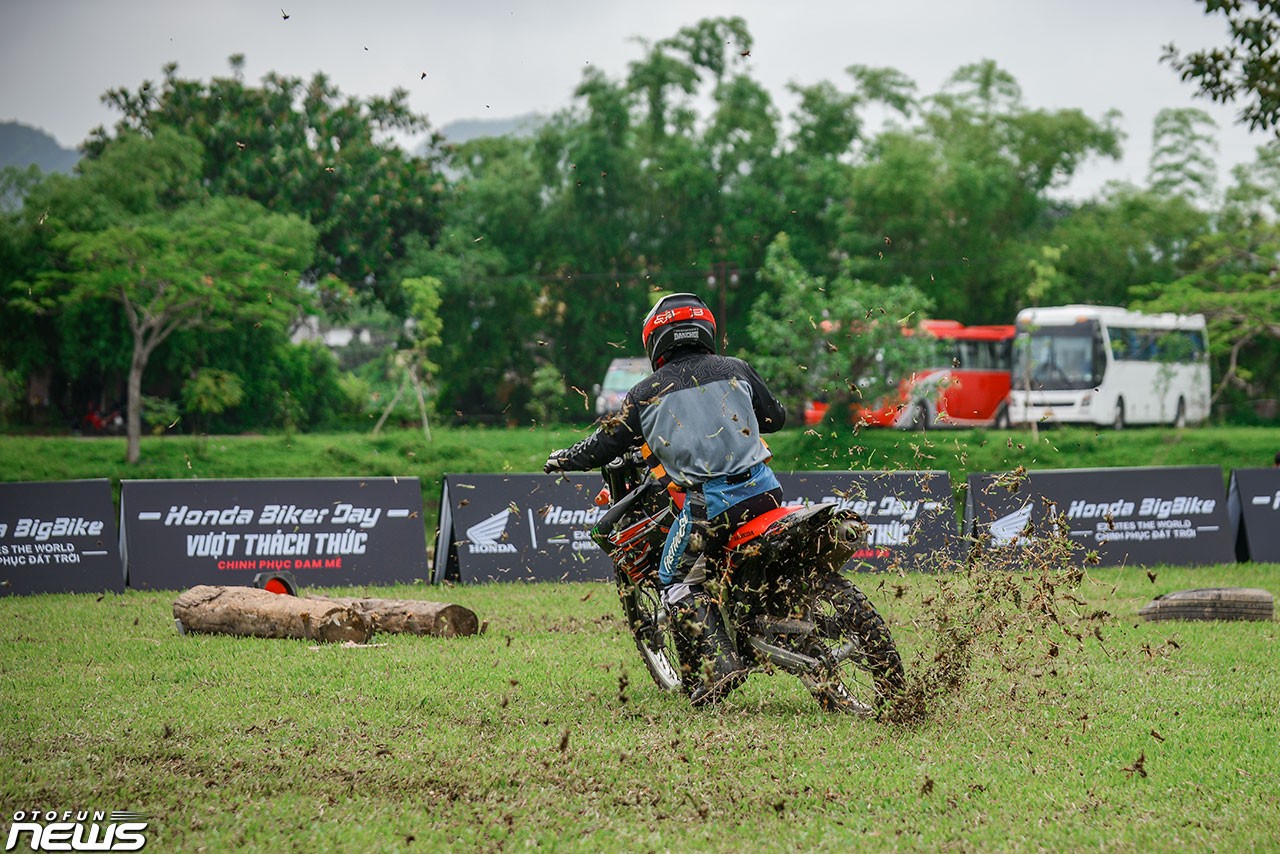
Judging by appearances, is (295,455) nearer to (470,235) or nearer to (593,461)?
(470,235)

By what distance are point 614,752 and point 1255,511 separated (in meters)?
12.1

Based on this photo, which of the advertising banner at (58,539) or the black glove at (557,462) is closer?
the black glove at (557,462)

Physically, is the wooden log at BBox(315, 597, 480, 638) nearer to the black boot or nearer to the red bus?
the black boot

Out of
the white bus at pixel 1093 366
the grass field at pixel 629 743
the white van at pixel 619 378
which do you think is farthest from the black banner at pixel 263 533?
the white bus at pixel 1093 366

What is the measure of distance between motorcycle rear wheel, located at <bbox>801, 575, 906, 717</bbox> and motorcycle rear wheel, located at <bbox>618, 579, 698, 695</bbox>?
0.75 meters

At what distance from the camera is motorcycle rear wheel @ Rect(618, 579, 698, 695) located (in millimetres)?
7297

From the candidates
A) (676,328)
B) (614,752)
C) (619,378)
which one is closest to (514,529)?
(676,328)

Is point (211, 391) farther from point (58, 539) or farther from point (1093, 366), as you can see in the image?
point (1093, 366)

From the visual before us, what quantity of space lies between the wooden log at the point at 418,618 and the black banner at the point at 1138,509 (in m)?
6.80

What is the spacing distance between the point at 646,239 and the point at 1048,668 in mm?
34253

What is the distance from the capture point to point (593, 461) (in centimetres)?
731

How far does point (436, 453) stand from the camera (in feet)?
93.6

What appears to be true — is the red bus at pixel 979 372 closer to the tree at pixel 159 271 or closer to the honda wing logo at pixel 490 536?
the tree at pixel 159 271

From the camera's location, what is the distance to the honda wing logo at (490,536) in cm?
1473
